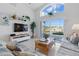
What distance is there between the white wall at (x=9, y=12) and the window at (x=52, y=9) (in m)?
0.25

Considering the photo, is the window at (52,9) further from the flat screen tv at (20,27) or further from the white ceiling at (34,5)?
the flat screen tv at (20,27)

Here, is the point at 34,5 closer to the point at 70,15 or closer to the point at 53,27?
the point at 53,27

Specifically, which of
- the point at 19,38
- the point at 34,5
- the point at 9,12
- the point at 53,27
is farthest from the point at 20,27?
the point at 53,27

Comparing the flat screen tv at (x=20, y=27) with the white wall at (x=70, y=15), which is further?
the flat screen tv at (x=20, y=27)

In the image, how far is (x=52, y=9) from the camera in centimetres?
230

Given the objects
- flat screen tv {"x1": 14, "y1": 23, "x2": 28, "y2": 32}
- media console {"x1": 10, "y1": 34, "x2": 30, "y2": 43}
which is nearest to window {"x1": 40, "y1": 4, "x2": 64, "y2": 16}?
flat screen tv {"x1": 14, "y1": 23, "x2": 28, "y2": 32}

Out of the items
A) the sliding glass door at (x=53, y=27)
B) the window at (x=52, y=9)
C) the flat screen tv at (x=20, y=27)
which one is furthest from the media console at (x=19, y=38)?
the window at (x=52, y=9)

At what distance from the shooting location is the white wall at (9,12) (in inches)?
86.7

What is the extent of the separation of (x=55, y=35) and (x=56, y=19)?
0.34m

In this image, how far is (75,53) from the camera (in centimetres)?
222

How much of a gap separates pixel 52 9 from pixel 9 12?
91 centimetres

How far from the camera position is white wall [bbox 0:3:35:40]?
220 centimetres

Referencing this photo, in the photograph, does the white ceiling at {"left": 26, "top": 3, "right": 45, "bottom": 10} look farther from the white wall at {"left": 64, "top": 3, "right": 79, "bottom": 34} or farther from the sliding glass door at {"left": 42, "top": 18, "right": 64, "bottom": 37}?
the white wall at {"left": 64, "top": 3, "right": 79, "bottom": 34}

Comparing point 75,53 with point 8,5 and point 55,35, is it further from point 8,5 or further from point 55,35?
point 8,5
